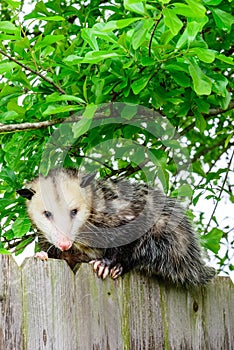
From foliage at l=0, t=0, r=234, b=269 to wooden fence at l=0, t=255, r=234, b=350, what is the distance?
261 mm

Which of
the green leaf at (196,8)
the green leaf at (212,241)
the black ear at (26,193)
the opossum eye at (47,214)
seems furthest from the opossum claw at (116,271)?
the green leaf at (196,8)

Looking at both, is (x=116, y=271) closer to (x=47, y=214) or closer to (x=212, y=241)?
(x=47, y=214)

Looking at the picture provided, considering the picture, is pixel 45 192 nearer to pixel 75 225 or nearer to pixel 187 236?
pixel 75 225

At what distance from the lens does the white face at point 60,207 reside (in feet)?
7.28

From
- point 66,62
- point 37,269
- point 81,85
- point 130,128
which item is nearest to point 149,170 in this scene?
point 130,128

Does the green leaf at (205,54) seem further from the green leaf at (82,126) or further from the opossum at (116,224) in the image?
the opossum at (116,224)

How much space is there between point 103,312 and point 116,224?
1.48 feet

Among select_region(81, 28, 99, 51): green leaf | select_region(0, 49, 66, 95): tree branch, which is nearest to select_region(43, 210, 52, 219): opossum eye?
select_region(0, 49, 66, 95): tree branch

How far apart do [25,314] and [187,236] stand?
0.89m

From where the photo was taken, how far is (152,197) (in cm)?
255

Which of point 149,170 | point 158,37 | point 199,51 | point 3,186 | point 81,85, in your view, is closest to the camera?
point 199,51

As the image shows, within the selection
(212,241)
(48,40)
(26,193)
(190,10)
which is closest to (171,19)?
(190,10)

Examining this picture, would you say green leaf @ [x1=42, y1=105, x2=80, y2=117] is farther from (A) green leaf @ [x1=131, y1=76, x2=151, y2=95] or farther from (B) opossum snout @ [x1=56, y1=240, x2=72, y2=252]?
(B) opossum snout @ [x1=56, y1=240, x2=72, y2=252]

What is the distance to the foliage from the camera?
211cm
